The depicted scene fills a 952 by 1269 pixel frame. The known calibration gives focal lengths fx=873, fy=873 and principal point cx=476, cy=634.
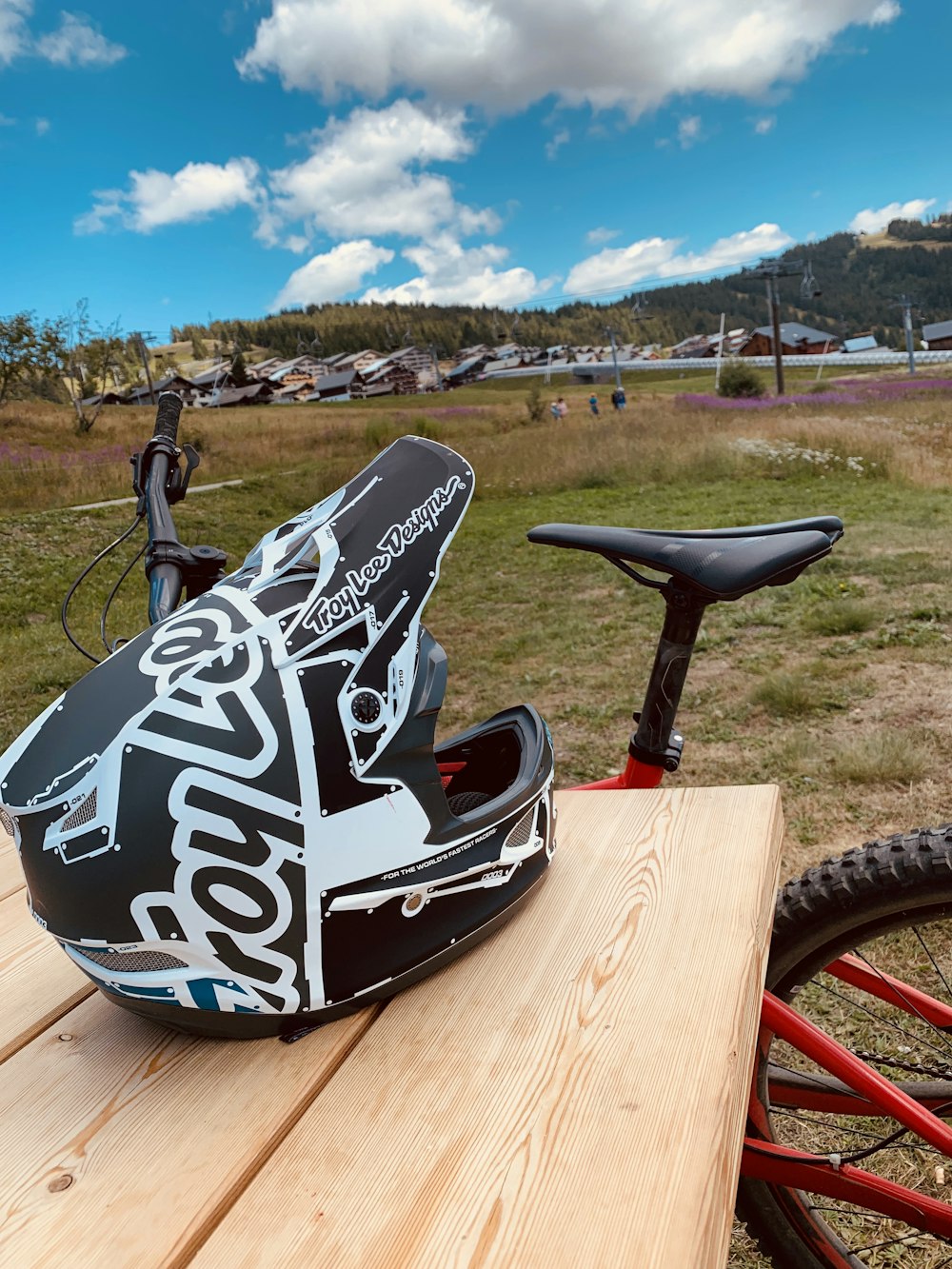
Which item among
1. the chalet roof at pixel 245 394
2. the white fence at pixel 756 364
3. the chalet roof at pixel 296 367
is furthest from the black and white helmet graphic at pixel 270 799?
the chalet roof at pixel 296 367

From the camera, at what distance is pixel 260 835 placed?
3.15 ft

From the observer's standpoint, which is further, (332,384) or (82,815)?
(332,384)

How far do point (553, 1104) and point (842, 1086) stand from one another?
87 centimetres

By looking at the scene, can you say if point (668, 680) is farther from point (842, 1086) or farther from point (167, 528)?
point (167, 528)

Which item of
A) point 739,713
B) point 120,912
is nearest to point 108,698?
point 120,912

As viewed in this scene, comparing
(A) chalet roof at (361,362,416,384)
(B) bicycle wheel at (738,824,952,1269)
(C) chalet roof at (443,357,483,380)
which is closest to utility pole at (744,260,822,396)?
(B) bicycle wheel at (738,824,952,1269)

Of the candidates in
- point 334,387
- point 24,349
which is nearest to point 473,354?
point 334,387

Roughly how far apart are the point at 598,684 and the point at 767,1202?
358 centimetres

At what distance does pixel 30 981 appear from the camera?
1.26m

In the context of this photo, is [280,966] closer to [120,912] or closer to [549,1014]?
[120,912]

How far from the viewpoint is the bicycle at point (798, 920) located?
1.30 m

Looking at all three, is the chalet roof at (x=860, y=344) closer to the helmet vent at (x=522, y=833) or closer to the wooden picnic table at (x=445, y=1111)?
the helmet vent at (x=522, y=833)

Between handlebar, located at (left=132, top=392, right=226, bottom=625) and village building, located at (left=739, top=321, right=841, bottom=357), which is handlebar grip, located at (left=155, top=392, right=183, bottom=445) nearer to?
handlebar, located at (left=132, top=392, right=226, bottom=625)

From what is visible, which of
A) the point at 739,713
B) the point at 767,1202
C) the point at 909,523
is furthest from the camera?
the point at 909,523
